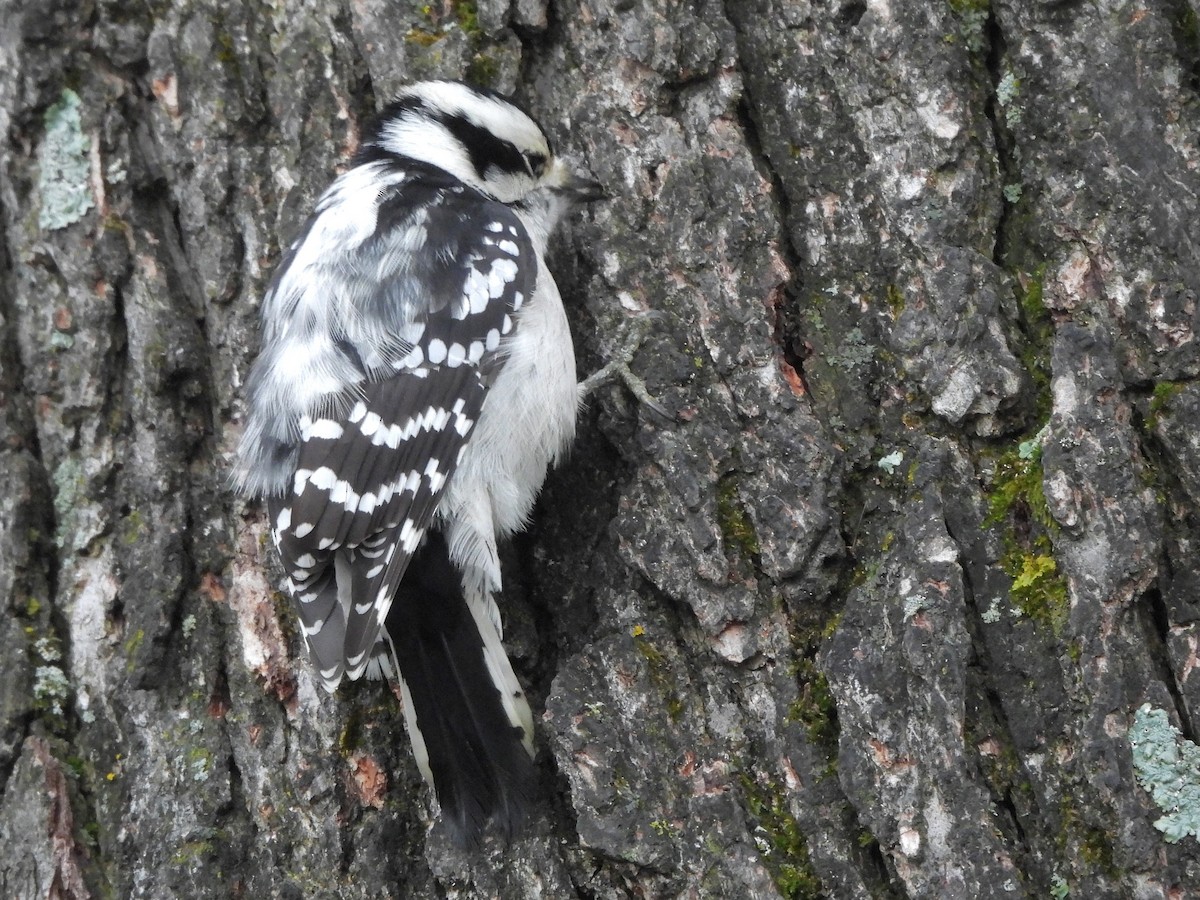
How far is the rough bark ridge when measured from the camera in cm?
217

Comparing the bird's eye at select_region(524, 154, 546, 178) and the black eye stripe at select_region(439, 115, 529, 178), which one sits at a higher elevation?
the black eye stripe at select_region(439, 115, 529, 178)

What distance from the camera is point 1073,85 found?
92.0 inches

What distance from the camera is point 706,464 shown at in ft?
8.15

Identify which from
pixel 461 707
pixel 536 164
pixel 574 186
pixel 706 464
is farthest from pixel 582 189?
pixel 461 707

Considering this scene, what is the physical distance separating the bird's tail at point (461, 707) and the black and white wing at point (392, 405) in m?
0.17

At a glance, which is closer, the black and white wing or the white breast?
the black and white wing

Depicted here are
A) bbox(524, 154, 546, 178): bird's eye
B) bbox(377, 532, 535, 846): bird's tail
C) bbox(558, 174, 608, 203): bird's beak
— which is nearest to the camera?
bbox(377, 532, 535, 846): bird's tail

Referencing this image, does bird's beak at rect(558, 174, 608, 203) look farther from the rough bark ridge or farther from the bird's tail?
the bird's tail

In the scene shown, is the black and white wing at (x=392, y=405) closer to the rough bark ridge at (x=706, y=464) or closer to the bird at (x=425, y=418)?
the bird at (x=425, y=418)

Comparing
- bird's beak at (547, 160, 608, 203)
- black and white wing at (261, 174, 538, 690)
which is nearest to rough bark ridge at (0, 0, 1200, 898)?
bird's beak at (547, 160, 608, 203)

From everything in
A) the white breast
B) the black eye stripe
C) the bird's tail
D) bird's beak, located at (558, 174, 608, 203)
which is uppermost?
A: the black eye stripe

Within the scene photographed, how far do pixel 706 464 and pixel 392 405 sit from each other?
749mm

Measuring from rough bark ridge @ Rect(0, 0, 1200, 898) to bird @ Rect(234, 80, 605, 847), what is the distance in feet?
0.32

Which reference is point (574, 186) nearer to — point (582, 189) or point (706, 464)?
point (582, 189)
